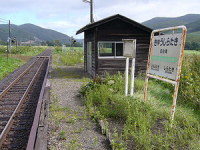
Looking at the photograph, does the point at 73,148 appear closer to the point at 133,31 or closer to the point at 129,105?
the point at 129,105

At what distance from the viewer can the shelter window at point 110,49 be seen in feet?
38.1

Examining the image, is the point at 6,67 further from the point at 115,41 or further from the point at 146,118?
the point at 146,118

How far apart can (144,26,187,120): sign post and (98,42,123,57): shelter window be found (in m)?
6.10

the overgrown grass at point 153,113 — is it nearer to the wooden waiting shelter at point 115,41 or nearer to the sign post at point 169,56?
the sign post at point 169,56

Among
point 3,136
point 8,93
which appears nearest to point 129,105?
point 3,136

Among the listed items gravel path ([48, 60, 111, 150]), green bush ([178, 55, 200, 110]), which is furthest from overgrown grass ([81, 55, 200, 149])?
gravel path ([48, 60, 111, 150])

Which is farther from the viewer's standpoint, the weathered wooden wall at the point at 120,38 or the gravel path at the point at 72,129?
the weathered wooden wall at the point at 120,38

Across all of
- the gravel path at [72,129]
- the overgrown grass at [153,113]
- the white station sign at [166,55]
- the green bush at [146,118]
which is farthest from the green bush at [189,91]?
the gravel path at [72,129]

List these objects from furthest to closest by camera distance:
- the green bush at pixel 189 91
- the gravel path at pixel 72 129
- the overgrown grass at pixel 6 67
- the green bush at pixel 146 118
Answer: the overgrown grass at pixel 6 67 → the green bush at pixel 189 91 → the gravel path at pixel 72 129 → the green bush at pixel 146 118

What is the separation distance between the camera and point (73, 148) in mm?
3943

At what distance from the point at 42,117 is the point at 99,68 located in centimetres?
666

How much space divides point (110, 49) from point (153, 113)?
6.90m

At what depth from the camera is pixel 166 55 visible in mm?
4898

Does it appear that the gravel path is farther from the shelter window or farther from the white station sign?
the shelter window
